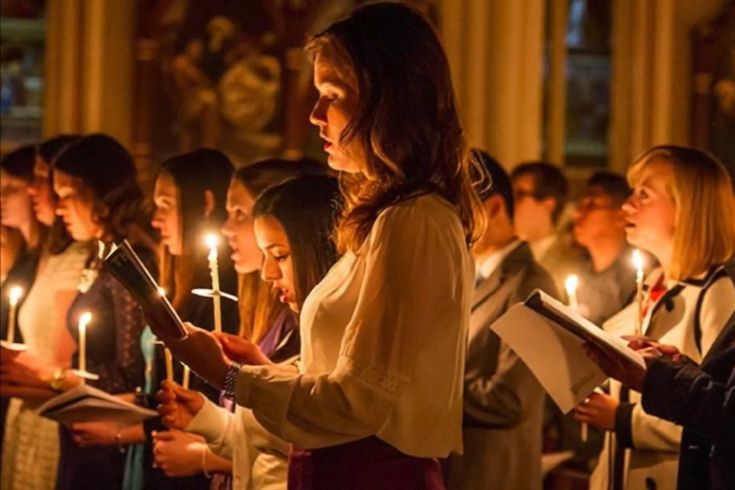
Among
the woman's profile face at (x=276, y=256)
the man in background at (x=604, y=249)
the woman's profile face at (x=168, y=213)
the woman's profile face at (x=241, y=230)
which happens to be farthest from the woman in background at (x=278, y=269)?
the man in background at (x=604, y=249)

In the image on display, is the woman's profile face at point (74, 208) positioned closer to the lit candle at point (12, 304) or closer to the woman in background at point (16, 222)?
the lit candle at point (12, 304)

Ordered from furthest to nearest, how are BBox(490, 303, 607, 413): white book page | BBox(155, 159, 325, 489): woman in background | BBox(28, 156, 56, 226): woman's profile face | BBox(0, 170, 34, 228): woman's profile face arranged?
BBox(0, 170, 34, 228): woman's profile face
BBox(28, 156, 56, 226): woman's profile face
BBox(155, 159, 325, 489): woman in background
BBox(490, 303, 607, 413): white book page

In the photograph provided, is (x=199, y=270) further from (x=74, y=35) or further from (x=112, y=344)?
(x=74, y=35)

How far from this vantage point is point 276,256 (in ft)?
12.4

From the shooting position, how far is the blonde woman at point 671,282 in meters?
4.34

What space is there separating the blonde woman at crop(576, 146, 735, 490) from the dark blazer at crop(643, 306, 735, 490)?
0.64m

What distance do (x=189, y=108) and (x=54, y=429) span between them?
4817 millimetres

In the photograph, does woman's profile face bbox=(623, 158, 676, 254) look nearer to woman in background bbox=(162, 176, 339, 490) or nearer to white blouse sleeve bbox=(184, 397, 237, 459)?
woman in background bbox=(162, 176, 339, 490)

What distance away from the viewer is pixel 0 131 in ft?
33.1

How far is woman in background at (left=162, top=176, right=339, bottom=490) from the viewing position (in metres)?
3.72

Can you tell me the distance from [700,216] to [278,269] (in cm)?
129

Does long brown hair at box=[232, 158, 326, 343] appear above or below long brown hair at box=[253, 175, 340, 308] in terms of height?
below

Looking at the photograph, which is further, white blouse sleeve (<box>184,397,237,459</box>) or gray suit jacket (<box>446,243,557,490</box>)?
gray suit jacket (<box>446,243,557,490</box>)

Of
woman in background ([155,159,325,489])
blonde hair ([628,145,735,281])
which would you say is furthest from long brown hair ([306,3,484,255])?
blonde hair ([628,145,735,281])
